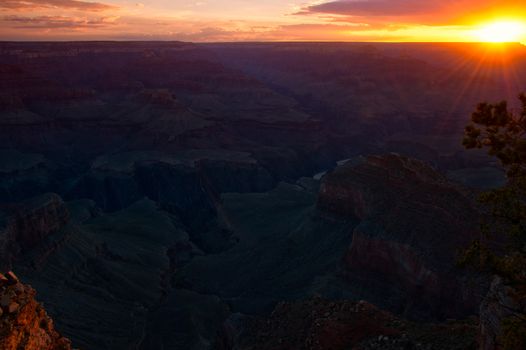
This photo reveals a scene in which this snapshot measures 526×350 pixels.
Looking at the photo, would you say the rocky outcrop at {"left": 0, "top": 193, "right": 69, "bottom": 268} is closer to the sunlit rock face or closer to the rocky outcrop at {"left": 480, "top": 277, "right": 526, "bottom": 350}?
the sunlit rock face

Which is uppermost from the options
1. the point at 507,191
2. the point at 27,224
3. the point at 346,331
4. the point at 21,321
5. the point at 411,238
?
the point at 507,191

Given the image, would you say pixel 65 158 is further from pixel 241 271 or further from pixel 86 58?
pixel 86 58

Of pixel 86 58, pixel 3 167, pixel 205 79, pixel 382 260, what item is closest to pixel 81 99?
pixel 3 167

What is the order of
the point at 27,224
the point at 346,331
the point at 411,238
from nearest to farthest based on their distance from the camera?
the point at 346,331 → the point at 411,238 → the point at 27,224

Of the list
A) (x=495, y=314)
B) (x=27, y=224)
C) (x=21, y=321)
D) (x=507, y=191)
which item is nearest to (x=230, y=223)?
(x=27, y=224)

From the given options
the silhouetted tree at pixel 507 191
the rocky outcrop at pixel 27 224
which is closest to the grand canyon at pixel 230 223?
the rocky outcrop at pixel 27 224

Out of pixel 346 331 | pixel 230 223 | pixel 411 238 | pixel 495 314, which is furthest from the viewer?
pixel 230 223

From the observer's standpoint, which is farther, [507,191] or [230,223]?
[230,223]

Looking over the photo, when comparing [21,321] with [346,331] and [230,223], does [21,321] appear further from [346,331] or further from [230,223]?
[230,223]
